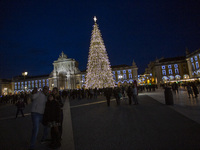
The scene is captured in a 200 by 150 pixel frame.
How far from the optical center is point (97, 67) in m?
24.3

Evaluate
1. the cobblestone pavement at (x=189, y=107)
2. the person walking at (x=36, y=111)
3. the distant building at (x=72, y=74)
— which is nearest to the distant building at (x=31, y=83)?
the distant building at (x=72, y=74)

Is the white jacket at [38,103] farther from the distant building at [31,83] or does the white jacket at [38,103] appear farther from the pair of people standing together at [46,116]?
the distant building at [31,83]

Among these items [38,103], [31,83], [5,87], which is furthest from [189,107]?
[5,87]

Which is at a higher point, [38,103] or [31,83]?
[31,83]

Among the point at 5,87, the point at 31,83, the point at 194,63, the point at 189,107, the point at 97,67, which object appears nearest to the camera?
the point at 189,107

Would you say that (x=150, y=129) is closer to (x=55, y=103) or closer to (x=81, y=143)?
(x=81, y=143)

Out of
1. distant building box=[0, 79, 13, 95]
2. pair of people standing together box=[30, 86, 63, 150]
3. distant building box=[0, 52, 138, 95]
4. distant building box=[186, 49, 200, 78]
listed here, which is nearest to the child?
pair of people standing together box=[30, 86, 63, 150]

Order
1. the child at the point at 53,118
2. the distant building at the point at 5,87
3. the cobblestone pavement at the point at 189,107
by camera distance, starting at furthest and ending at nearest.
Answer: the distant building at the point at 5,87 → the cobblestone pavement at the point at 189,107 → the child at the point at 53,118

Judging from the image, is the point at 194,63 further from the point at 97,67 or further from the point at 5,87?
Result: the point at 5,87

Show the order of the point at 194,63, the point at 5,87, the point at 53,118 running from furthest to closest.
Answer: the point at 5,87 → the point at 194,63 → the point at 53,118

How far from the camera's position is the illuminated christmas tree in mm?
24172

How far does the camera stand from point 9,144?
3.98m

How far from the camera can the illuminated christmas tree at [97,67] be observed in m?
24.2

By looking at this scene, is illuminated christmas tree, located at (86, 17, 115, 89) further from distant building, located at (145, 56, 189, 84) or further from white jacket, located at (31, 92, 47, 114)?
distant building, located at (145, 56, 189, 84)
